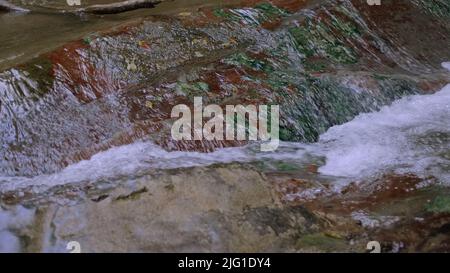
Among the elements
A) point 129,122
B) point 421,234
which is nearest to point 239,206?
point 421,234

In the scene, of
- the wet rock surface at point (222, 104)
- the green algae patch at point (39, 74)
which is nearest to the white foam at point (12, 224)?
the wet rock surface at point (222, 104)

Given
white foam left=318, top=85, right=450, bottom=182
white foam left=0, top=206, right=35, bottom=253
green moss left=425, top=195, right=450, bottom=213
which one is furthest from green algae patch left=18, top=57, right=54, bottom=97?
green moss left=425, top=195, right=450, bottom=213

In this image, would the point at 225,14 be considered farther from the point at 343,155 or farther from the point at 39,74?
the point at 343,155

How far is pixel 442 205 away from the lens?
326cm

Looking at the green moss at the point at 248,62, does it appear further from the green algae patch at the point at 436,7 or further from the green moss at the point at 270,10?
the green algae patch at the point at 436,7

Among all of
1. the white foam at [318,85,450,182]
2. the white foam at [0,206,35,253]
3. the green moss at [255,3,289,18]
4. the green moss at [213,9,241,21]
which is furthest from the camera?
the green moss at [255,3,289,18]

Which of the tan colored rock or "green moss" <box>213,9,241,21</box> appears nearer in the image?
the tan colored rock

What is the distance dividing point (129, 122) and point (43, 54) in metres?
1.09

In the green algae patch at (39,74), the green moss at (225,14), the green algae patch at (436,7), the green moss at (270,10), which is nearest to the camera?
the green algae patch at (39,74)

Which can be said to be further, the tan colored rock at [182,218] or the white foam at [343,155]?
the white foam at [343,155]

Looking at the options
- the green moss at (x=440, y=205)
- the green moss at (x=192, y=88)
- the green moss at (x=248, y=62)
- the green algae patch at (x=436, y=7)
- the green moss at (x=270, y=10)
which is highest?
the green moss at (x=270, y=10)

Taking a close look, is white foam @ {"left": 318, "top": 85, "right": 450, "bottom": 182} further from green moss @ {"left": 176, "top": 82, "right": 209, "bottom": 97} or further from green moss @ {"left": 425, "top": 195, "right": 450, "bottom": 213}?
green moss @ {"left": 176, "top": 82, "right": 209, "bottom": 97}

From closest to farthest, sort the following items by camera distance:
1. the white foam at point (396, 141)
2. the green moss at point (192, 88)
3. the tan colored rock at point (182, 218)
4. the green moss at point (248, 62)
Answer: the tan colored rock at point (182, 218)
the white foam at point (396, 141)
the green moss at point (192, 88)
the green moss at point (248, 62)

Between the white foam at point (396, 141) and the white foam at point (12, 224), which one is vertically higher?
the white foam at point (396, 141)
